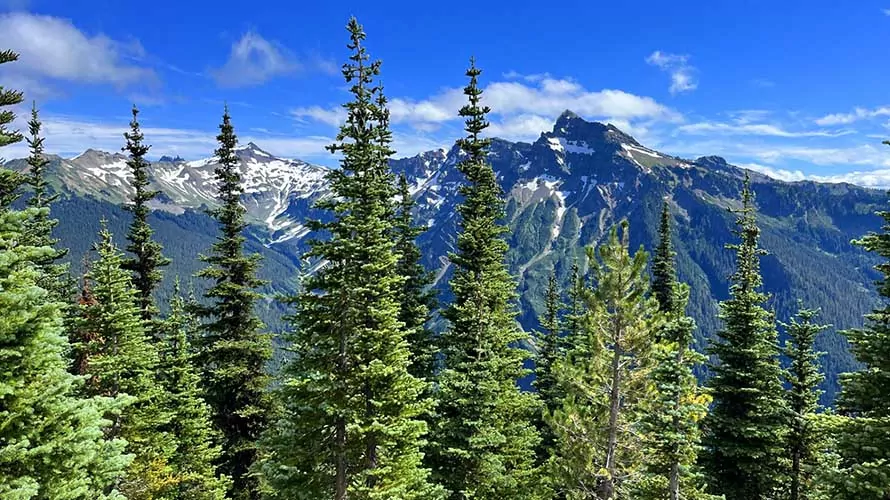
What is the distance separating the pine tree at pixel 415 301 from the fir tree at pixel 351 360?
25.3 ft

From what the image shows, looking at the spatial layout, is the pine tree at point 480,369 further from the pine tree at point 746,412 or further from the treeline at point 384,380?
the pine tree at point 746,412

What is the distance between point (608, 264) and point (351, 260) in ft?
28.3

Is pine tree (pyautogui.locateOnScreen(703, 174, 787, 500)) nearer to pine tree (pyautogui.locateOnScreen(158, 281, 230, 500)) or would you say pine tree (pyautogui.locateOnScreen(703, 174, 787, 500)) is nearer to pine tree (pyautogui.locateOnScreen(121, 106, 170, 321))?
pine tree (pyautogui.locateOnScreen(158, 281, 230, 500))

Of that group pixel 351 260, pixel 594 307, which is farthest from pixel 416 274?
pixel 594 307

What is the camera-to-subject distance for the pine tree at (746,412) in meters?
24.8

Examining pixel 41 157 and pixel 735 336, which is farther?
pixel 41 157

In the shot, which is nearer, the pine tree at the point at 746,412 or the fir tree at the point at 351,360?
the fir tree at the point at 351,360

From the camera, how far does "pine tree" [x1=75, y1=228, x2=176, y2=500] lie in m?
21.6

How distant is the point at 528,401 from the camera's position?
27.3 meters

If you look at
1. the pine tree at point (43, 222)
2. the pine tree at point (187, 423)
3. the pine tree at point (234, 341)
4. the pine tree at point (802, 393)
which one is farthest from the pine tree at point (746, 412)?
the pine tree at point (43, 222)

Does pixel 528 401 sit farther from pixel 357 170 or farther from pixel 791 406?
pixel 357 170

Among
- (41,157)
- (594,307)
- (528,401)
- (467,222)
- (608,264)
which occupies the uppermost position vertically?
(41,157)

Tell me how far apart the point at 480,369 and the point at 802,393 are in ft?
55.8

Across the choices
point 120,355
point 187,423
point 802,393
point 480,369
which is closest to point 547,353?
point 802,393
